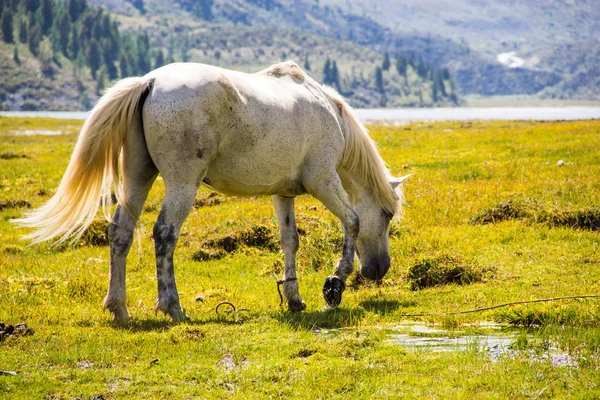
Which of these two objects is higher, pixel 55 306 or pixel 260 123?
pixel 260 123

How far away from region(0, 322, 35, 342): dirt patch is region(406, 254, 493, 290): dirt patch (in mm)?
5792

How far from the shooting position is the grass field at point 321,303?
6.29 m

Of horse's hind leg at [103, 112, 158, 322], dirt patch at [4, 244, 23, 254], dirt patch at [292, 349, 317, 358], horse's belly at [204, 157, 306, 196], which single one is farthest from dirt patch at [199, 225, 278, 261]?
dirt patch at [292, 349, 317, 358]

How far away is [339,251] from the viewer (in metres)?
13.0

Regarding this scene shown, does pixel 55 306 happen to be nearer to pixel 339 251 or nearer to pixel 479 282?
pixel 339 251

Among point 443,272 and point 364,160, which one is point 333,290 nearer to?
point 364,160

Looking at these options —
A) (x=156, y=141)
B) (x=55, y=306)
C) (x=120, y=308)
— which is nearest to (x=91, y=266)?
(x=55, y=306)

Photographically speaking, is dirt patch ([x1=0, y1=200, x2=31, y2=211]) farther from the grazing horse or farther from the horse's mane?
the horse's mane

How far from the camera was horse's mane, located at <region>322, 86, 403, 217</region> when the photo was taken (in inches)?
414

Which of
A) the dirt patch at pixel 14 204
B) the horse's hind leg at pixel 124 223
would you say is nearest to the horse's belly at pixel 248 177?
the horse's hind leg at pixel 124 223

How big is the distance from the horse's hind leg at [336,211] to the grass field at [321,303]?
1.11ft

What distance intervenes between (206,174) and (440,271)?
14.3 feet

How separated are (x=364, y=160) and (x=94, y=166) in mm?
4098

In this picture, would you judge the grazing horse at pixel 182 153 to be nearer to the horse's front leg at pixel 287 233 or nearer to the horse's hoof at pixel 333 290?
the horse's hoof at pixel 333 290
